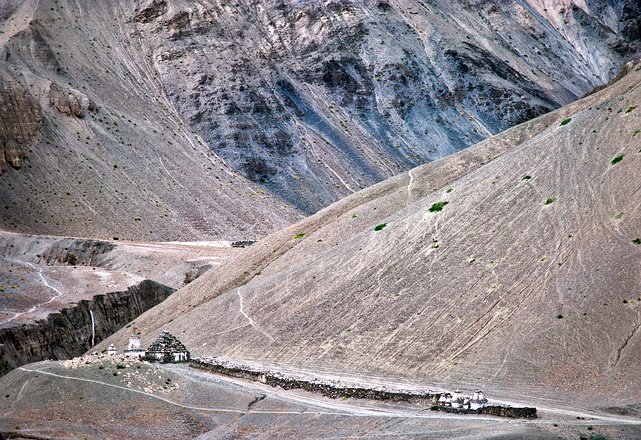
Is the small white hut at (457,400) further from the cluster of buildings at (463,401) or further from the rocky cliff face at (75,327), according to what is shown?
the rocky cliff face at (75,327)

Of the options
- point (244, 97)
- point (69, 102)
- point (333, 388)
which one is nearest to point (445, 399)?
point (333, 388)

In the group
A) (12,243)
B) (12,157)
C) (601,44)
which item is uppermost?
(12,157)

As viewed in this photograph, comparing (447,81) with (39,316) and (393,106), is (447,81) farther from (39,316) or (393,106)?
(39,316)

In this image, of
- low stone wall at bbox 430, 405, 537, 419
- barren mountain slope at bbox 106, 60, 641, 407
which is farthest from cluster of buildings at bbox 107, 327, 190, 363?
low stone wall at bbox 430, 405, 537, 419

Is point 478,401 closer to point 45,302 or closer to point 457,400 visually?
point 457,400

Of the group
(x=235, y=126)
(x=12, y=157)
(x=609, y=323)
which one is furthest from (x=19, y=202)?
(x=609, y=323)

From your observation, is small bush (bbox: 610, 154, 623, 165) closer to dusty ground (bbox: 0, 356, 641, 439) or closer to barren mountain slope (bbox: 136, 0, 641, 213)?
dusty ground (bbox: 0, 356, 641, 439)
